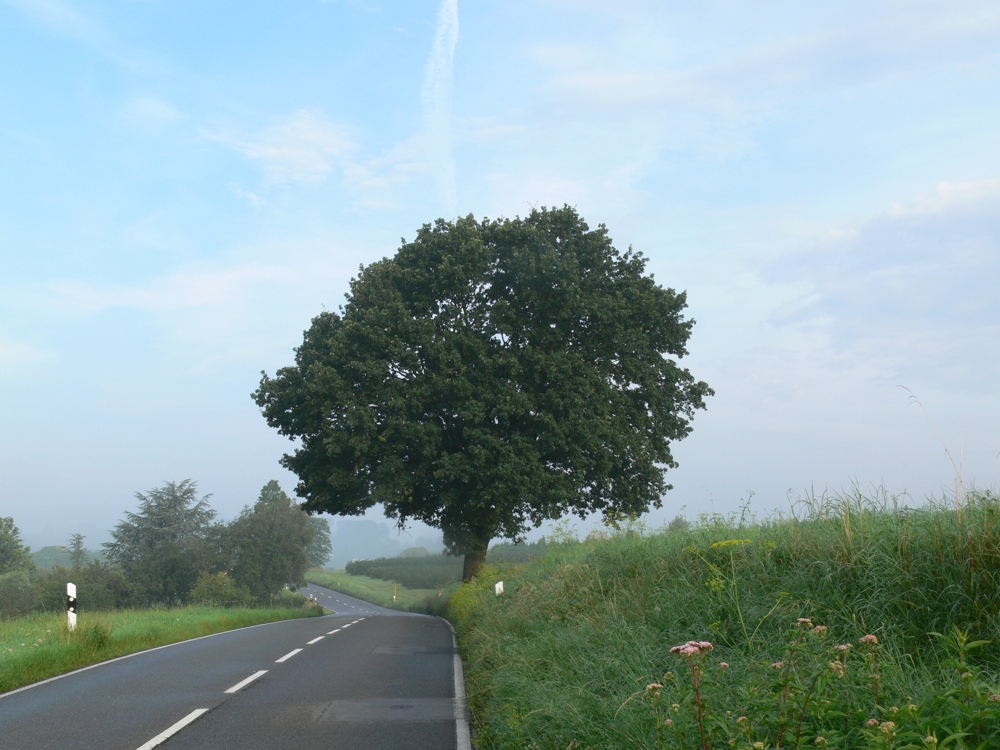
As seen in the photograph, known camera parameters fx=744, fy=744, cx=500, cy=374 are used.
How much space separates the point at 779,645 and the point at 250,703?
21.2ft

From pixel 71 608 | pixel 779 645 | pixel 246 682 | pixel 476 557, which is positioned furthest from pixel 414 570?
pixel 779 645

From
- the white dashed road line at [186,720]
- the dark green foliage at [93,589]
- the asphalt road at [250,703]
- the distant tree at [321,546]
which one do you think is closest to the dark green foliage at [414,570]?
the distant tree at [321,546]

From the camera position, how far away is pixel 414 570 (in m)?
111

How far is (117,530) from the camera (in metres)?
91.3

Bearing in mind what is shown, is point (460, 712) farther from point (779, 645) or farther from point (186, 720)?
point (779, 645)

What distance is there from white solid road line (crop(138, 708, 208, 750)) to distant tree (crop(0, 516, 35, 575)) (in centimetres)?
10547

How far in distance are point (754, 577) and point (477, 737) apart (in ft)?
10.3

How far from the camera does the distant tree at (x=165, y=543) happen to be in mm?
75688

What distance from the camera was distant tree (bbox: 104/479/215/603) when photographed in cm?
7569

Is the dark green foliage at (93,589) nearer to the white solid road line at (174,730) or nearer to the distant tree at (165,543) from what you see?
the distant tree at (165,543)

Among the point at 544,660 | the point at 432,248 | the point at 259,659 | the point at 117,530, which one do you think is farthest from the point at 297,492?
the point at 117,530

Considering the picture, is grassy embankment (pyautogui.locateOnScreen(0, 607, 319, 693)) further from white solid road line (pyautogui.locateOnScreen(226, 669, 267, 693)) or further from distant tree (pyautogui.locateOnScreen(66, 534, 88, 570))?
distant tree (pyautogui.locateOnScreen(66, 534, 88, 570))

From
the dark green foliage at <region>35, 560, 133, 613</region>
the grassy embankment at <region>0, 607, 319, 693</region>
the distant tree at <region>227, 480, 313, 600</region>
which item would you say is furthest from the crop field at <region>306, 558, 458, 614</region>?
the grassy embankment at <region>0, 607, 319, 693</region>

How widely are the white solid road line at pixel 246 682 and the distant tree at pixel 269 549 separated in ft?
217
